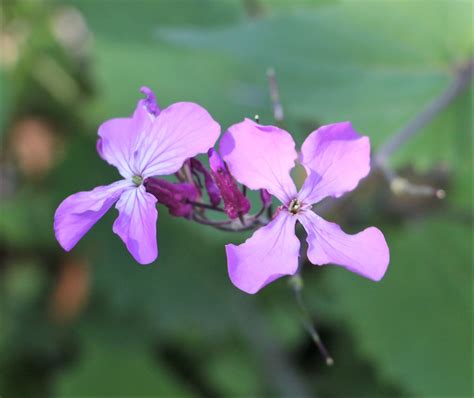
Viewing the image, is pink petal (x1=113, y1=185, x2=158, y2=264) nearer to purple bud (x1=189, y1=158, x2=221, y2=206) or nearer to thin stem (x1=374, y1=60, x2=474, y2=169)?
purple bud (x1=189, y1=158, x2=221, y2=206)

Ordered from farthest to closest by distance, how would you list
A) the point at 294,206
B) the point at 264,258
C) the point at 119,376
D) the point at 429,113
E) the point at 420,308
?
the point at 119,376
the point at 420,308
the point at 429,113
the point at 294,206
the point at 264,258

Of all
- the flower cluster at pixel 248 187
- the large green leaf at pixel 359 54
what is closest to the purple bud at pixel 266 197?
the flower cluster at pixel 248 187

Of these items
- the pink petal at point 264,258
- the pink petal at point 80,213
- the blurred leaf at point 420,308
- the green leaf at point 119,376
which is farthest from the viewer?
the green leaf at point 119,376

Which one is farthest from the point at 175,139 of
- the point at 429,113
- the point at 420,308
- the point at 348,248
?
the point at 420,308

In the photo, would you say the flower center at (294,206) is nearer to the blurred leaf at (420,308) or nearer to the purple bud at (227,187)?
the purple bud at (227,187)

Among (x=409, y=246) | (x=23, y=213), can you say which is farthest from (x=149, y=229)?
(x=23, y=213)

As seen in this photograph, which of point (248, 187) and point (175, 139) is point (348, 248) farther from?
point (175, 139)

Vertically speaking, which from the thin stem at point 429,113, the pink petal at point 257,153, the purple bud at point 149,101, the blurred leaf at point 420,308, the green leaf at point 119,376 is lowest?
the green leaf at point 119,376
